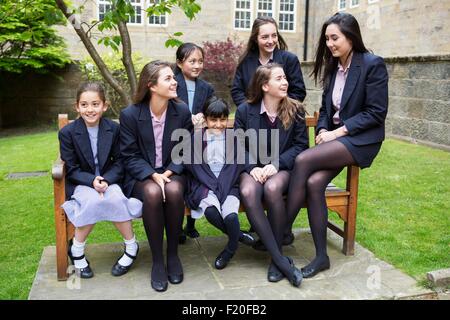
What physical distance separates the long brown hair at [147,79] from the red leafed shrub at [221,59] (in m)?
12.3

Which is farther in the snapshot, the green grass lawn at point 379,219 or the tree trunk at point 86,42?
the tree trunk at point 86,42

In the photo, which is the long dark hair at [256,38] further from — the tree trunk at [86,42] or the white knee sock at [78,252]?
the white knee sock at [78,252]

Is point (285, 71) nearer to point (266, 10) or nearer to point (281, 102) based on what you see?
point (281, 102)

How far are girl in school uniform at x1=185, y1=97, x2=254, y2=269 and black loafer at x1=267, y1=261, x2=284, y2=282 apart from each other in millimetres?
302

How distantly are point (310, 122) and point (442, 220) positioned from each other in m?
1.66

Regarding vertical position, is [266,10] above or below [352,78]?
above

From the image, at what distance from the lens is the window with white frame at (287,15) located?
20.2 meters

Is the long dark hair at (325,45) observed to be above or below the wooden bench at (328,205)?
above

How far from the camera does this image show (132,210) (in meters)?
3.37

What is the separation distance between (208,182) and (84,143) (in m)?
0.93

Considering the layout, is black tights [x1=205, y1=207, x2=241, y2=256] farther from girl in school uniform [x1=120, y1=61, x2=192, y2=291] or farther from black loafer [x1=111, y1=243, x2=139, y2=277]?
black loafer [x1=111, y1=243, x2=139, y2=277]

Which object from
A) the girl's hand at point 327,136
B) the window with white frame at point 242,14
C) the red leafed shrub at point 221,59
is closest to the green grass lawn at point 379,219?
the girl's hand at point 327,136

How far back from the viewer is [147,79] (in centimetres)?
355

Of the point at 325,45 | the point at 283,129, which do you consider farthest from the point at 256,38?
the point at 283,129
